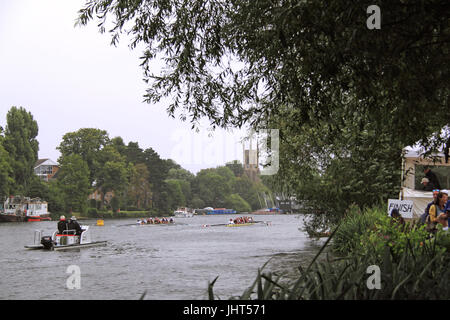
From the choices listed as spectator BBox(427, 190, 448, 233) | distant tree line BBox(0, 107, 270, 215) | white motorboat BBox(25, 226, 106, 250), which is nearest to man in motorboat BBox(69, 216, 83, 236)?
white motorboat BBox(25, 226, 106, 250)

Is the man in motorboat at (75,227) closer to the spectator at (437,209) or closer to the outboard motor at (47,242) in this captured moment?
→ the outboard motor at (47,242)

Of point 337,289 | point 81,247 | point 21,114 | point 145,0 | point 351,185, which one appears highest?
point 21,114

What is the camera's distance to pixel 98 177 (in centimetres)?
9856

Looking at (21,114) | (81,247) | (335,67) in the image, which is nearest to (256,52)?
(335,67)

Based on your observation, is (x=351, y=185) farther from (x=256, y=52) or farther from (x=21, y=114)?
(x=21, y=114)

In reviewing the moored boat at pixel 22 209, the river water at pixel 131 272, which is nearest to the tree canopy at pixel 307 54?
the river water at pixel 131 272

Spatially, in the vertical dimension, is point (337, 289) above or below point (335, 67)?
below

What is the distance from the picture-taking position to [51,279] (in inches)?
777

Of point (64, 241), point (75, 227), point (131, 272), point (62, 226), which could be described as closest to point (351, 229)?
point (131, 272)

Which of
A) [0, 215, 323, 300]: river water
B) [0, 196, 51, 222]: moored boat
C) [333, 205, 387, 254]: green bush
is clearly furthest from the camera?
[0, 196, 51, 222]: moored boat

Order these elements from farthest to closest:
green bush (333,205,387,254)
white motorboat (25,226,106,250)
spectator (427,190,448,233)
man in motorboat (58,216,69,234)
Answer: man in motorboat (58,216,69,234)
white motorboat (25,226,106,250)
green bush (333,205,387,254)
spectator (427,190,448,233)

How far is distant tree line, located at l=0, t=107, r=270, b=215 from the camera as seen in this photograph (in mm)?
82500

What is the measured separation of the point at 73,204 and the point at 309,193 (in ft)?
228

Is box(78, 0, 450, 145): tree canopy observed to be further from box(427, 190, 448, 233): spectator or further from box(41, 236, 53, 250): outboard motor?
box(41, 236, 53, 250): outboard motor
